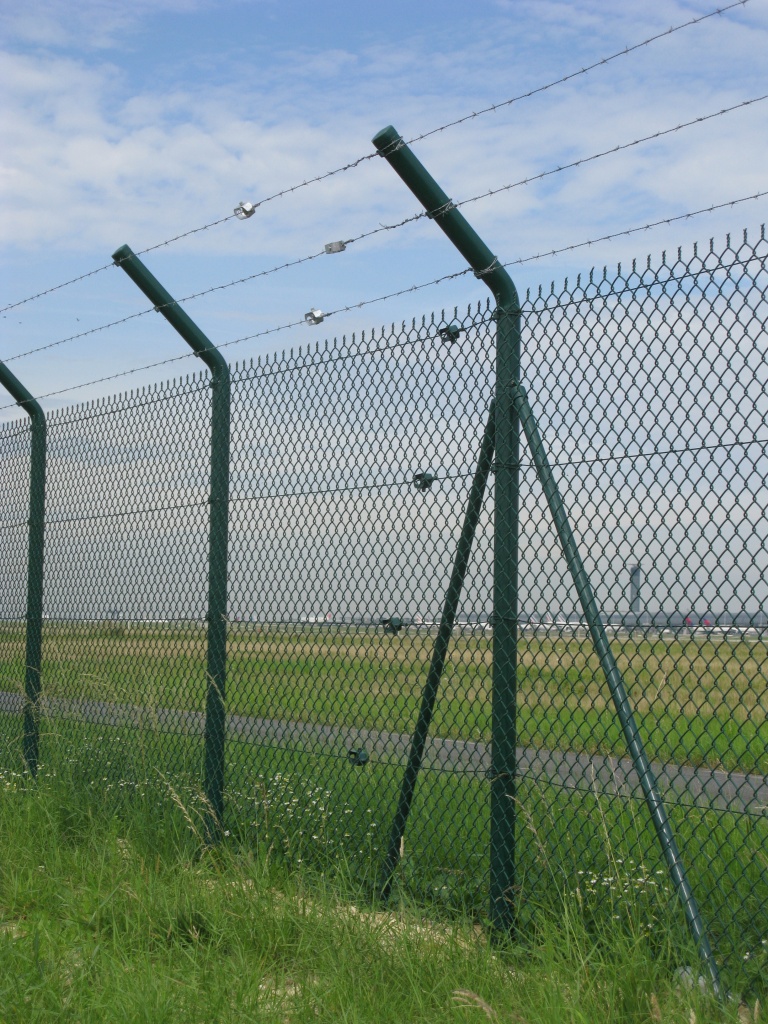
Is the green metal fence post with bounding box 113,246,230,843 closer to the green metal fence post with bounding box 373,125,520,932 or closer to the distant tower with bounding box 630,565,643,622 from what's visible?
the green metal fence post with bounding box 373,125,520,932

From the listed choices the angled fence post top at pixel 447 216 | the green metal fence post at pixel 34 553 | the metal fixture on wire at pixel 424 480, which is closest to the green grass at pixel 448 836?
the green metal fence post at pixel 34 553

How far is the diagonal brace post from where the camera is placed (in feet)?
13.4

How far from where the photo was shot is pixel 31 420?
7113 mm

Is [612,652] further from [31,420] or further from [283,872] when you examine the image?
[31,420]

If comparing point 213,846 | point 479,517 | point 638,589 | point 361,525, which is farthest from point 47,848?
point 638,589

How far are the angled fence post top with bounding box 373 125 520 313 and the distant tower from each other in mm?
1101

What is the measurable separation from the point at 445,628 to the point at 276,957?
1.26m

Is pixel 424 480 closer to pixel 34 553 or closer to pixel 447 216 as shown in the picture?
pixel 447 216

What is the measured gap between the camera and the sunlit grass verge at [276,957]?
3127 mm

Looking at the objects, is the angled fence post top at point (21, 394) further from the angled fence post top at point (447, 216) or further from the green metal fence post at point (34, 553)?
the angled fence post top at point (447, 216)

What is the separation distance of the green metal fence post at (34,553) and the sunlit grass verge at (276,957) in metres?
2.09

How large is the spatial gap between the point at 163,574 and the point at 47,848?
1.38m

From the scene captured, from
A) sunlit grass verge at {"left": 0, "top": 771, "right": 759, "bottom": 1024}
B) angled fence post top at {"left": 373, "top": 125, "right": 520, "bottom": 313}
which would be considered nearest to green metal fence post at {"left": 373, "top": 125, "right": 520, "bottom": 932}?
angled fence post top at {"left": 373, "top": 125, "right": 520, "bottom": 313}

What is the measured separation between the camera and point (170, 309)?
5.66 meters
